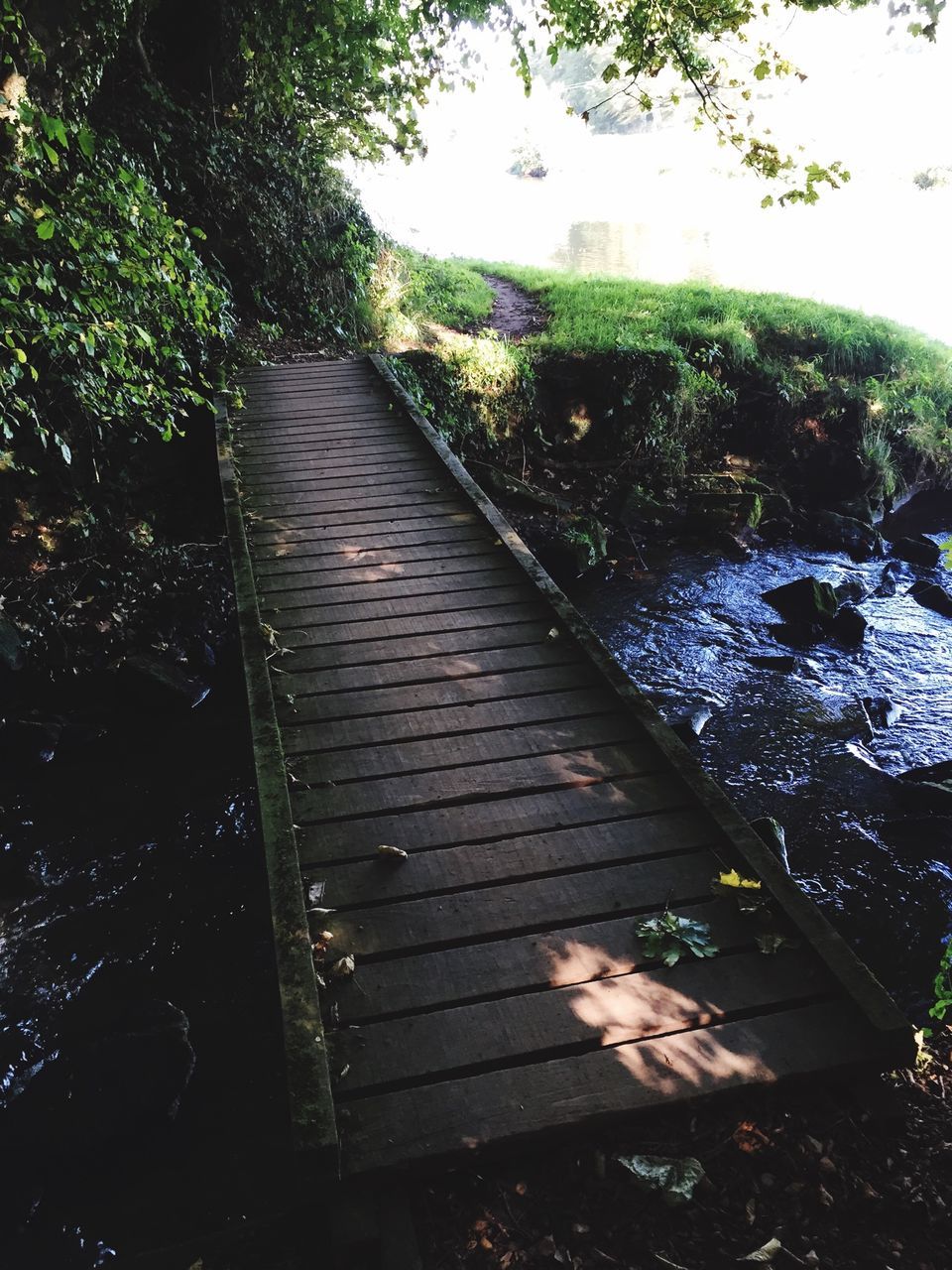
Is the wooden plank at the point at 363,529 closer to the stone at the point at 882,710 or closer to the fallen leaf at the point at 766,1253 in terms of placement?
the stone at the point at 882,710

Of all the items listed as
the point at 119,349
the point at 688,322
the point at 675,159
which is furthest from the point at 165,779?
the point at 675,159

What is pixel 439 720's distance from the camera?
4359mm

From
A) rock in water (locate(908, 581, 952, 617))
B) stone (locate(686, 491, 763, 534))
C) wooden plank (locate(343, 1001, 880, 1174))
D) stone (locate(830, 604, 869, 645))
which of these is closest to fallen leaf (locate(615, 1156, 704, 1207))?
Answer: wooden plank (locate(343, 1001, 880, 1174))

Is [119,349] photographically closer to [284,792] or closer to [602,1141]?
[284,792]

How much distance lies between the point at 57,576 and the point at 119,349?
2445mm

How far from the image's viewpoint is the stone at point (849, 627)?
862 centimetres

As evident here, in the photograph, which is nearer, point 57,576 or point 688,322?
point 57,576

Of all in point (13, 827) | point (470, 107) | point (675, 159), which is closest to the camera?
point (13, 827)

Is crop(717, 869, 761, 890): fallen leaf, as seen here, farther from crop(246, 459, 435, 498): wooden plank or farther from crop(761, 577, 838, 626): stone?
crop(761, 577, 838, 626): stone

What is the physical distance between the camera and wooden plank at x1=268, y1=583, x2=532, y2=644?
204 inches

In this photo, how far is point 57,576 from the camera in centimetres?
748

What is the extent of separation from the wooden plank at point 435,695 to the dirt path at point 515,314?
10110 mm

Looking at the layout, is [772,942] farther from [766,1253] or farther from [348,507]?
[348,507]

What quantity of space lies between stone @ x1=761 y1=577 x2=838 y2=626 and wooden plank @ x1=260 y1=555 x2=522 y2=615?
4462mm
